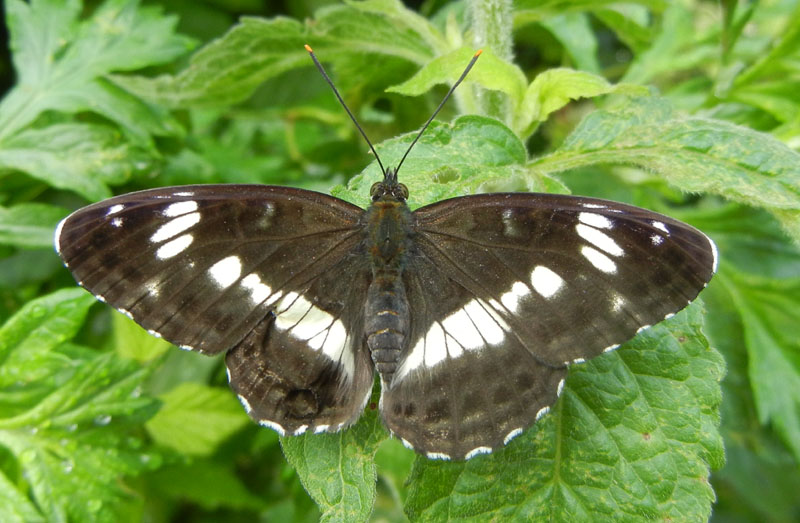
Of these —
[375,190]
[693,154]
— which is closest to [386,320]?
[375,190]

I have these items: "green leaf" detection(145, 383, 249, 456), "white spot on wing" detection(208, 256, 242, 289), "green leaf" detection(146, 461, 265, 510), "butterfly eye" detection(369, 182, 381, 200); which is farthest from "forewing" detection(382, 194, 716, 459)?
"green leaf" detection(146, 461, 265, 510)

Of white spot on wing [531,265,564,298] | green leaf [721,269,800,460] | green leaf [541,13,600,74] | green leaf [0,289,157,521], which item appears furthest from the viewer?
green leaf [541,13,600,74]

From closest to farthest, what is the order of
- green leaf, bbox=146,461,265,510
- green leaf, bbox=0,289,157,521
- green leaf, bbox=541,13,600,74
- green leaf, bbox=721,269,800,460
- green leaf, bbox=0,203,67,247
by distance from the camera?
1. green leaf, bbox=0,289,157,521
2. green leaf, bbox=0,203,67,247
3. green leaf, bbox=721,269,800,460
4. green leaf, bbox=146,461,265,510
5. green leaf, bbox=541,13,600,74

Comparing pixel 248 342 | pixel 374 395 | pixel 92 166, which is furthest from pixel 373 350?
pixel 92 166

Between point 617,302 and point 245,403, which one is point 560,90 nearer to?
point 617,302

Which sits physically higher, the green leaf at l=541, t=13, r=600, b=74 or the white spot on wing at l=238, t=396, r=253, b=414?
the green leaf at l=541, t=13, r=600, b=74

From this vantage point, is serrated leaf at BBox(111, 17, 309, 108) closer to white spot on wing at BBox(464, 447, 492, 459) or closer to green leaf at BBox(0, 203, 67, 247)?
green leaf at BBox(0, 203, 67, 247)

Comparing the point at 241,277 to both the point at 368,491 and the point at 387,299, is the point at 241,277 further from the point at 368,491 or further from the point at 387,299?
the point at 368,491
